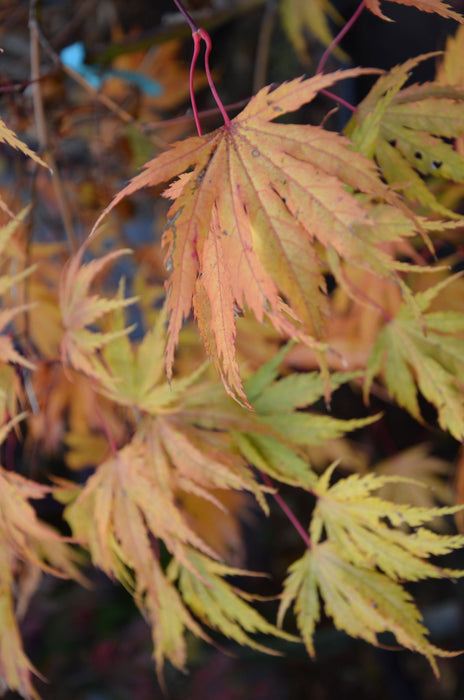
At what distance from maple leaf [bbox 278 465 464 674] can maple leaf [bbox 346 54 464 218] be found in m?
0.27

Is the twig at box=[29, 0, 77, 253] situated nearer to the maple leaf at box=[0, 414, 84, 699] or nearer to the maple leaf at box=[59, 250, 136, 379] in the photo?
the maple leaf at box=[59, 250, 136, 379]

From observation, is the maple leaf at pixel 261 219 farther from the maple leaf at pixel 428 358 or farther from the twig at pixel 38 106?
the twig at pixel 38 106

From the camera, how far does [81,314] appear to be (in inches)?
21.8

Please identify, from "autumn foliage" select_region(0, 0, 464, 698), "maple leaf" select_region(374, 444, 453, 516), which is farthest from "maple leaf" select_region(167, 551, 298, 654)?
"maple leaf" select_region(374, 444, 453, 516)

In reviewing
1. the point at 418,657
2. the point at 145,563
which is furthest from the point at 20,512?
the point at 418,657

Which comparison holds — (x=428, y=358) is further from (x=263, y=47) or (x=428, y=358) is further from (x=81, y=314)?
(x=263, y=47)

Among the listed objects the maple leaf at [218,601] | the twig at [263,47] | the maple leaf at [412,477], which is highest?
the twig at [263,47]

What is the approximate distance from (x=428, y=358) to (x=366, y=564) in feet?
0.71

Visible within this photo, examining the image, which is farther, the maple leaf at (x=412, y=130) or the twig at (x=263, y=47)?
the twig at (x=263, y=47)

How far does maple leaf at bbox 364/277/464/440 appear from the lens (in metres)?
0.51

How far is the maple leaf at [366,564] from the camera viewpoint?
0.47 m

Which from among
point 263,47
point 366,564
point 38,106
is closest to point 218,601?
point 366,564

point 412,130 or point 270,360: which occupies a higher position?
point 412,130

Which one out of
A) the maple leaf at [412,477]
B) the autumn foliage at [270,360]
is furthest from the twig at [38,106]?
the maple leaf at [412,477]
